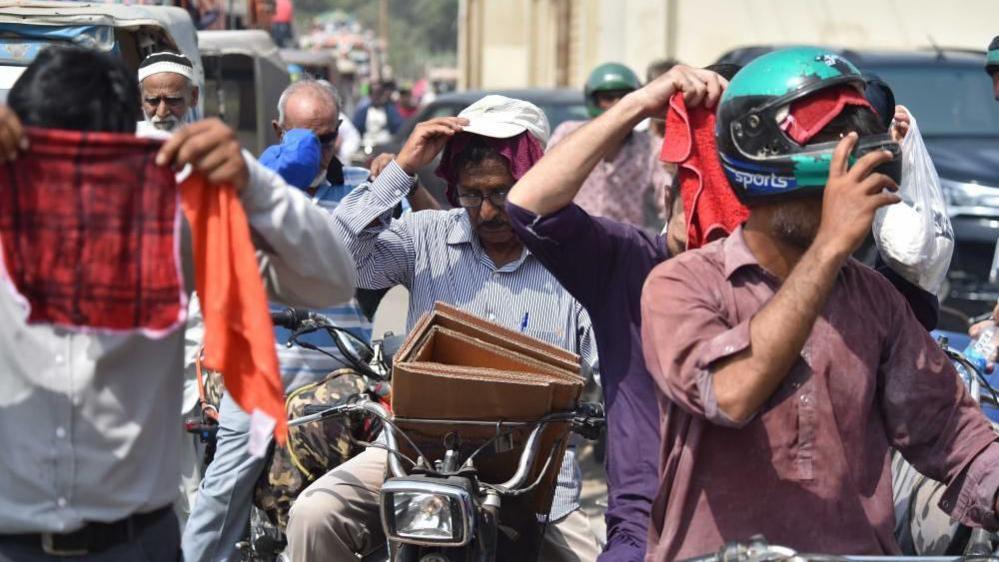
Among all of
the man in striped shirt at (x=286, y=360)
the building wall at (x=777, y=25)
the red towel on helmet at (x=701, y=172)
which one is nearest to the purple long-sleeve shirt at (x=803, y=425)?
the red towel on helmet at (x=701, y=172)

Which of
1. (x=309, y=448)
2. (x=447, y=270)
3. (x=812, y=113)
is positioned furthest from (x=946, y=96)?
(x=812, y=113)

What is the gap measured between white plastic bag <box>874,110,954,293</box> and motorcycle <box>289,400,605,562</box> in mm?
975

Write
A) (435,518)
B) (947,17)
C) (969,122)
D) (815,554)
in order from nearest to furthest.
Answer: (815,554) < (435,518) < (969,122) < (947,17)

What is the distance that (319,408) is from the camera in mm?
4492

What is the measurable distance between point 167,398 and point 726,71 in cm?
226

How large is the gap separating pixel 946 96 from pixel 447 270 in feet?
27.2

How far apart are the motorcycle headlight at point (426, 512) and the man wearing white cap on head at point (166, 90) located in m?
2.91

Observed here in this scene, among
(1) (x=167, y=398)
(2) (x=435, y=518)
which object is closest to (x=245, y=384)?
(1) (x=167, y=398)

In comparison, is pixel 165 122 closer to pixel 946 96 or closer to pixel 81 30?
pixel 81 30

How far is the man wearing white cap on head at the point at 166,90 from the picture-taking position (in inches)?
250

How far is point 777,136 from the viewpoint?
124 inches

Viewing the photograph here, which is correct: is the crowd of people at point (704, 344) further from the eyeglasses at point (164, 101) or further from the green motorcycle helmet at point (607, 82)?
the green motorcycle helmet at point (607, 82)

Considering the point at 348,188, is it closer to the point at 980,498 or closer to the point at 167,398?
the point at 167,398

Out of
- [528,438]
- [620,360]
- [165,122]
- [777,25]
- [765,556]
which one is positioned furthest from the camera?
[777,25]
